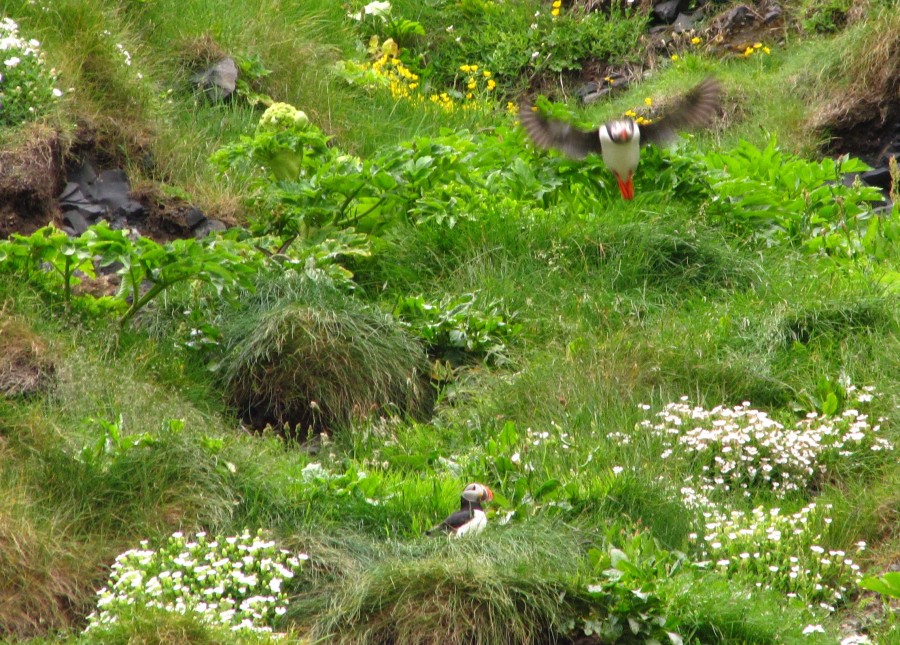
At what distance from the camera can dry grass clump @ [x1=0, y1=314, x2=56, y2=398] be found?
17.9 feet

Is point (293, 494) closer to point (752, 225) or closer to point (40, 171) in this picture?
point (40, 171)

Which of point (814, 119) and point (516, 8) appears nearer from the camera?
point (814, 119)

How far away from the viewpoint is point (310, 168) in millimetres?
7695

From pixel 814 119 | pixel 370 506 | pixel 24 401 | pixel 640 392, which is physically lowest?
pixel 814 119

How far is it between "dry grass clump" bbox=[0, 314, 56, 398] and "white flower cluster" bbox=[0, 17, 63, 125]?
1.93 metres

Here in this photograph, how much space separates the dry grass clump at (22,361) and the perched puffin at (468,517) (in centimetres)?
191

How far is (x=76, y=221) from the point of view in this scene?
735 cm

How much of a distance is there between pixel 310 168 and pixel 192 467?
3.14 meters

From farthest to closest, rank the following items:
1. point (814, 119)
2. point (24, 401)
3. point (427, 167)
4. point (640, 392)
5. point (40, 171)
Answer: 1. point (814, 119)
2. point (427, 167)
3. point (40, 171)
4. point (640, 392)
5. point (24, 401)

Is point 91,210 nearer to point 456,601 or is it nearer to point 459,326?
point 459,326

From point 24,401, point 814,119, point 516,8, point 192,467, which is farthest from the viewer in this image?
point 516,8

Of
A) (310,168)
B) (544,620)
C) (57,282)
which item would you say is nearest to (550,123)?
(310,168)

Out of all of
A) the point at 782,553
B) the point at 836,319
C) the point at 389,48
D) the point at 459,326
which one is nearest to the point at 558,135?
the point at 459,326

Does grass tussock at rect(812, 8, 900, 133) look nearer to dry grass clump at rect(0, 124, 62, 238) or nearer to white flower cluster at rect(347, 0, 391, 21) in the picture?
white flower cluster at rect(347, 0, 391, 21)
